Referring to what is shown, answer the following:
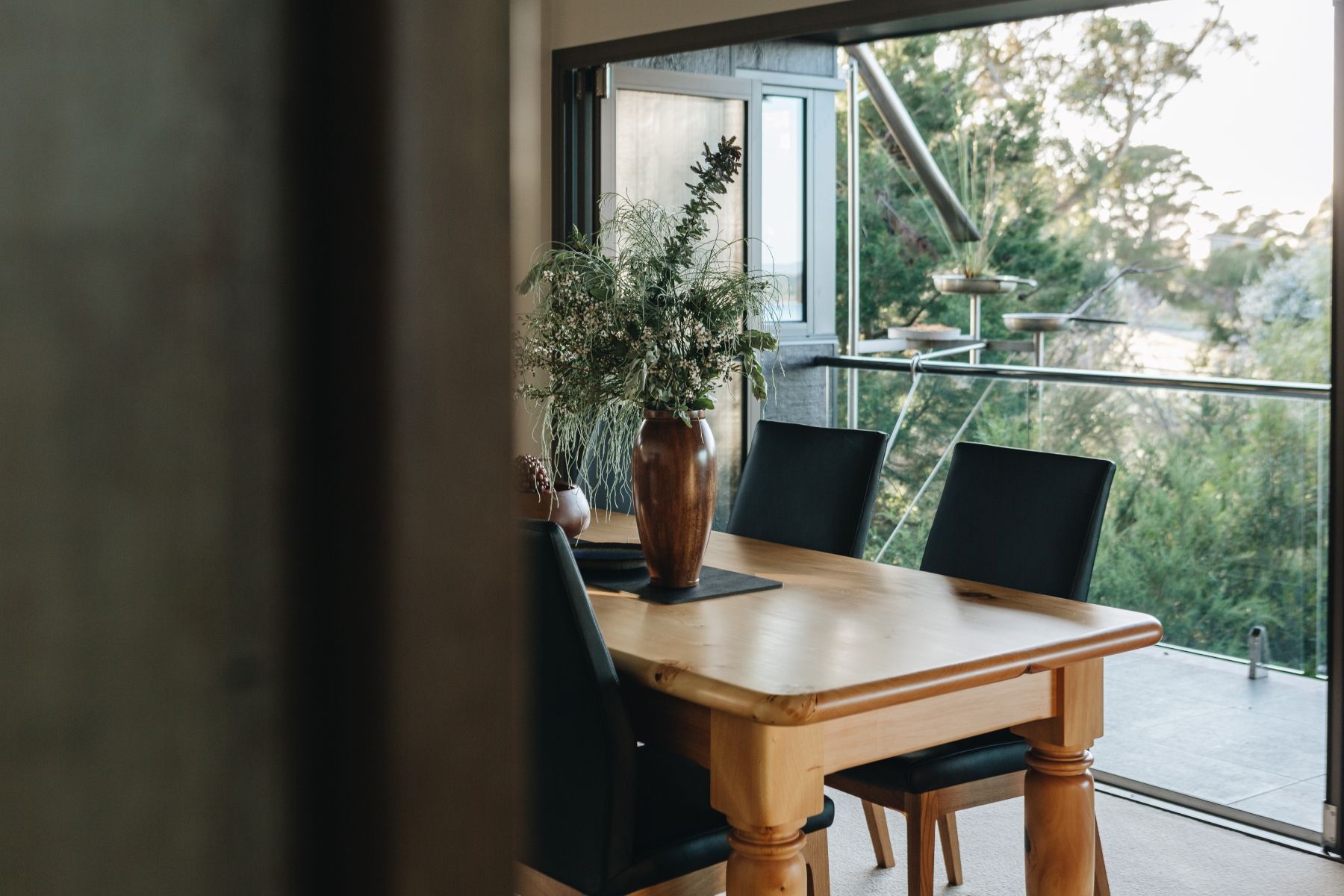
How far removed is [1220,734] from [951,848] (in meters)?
1.41

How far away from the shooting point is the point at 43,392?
0.09 m

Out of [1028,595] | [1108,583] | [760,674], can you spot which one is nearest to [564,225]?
[1108,583]

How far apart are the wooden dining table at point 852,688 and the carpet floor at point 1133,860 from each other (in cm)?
72

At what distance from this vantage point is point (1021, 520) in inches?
98.7

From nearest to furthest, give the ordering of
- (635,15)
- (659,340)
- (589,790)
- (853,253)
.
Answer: (589,790) → (659,340) → (635,15) → (853,253)

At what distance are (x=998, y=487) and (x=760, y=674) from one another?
1.05 m

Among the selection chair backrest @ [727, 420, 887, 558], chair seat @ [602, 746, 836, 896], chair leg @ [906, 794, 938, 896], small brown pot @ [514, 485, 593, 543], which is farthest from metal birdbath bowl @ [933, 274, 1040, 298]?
chair seat @ [602, 746, 836, 896]

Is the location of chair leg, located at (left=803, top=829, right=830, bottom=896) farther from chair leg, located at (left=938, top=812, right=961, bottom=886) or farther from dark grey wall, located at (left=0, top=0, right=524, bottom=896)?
dark grey wall, located at (left=0, top=0, right=524, bottom=896)

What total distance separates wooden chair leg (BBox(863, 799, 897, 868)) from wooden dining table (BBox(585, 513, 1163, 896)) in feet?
2.31

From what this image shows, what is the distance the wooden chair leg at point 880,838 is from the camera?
9.11ft

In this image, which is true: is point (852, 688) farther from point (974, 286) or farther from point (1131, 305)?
point (1131, 305)

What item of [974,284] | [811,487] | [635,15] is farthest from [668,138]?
[811,487]

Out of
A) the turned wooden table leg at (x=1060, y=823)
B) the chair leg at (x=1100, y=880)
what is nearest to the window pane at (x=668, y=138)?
the chair leg at (x=1100, y=880)

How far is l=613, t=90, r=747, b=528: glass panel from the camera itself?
4.75 meters
